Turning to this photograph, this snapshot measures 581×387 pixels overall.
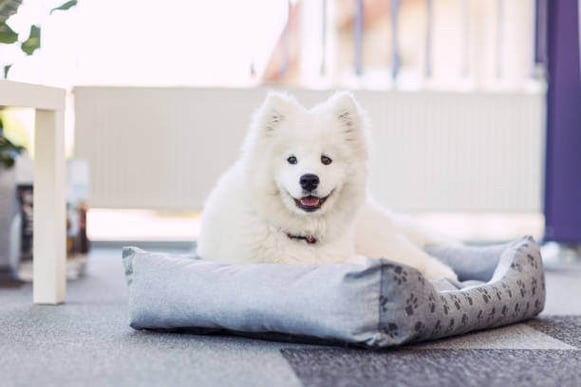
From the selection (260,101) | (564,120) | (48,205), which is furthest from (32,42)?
(564,120)

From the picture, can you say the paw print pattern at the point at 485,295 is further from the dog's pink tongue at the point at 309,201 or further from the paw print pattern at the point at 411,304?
the dog's pink tongue at the point at 309,201

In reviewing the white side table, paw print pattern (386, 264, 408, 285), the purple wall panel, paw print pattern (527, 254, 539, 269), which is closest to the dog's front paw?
paw print pattern (527, 254, 539, 269)

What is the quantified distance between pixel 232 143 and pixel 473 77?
172cm

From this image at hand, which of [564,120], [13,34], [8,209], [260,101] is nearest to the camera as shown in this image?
[13,34]

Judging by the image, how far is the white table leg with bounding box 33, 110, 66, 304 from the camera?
268 centimetres

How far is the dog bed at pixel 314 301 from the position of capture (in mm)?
1903

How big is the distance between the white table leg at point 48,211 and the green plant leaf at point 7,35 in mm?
262

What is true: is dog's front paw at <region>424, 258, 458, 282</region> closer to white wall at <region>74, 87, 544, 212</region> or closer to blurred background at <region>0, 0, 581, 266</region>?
blurred background at <region>0, 0, 581, 266</region>

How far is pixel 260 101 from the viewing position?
4902 mm

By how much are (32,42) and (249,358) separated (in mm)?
1525

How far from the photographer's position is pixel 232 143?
4949mm

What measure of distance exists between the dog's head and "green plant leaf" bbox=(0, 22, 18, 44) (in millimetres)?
890

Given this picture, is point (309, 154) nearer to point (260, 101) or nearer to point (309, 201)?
point (309, 201)

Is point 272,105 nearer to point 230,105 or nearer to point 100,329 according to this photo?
point 100,329
